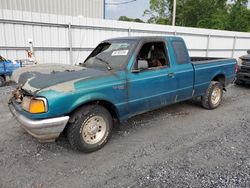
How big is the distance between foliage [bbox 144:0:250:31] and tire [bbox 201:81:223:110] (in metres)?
27.2

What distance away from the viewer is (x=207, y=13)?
33.7m

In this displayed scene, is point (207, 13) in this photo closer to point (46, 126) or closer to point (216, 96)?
point (216, 96)

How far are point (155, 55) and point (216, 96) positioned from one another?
7.44 feet

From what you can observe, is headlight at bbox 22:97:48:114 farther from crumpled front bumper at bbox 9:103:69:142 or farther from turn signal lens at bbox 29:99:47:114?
crumpled front bumper at bbox 9:103:69:142

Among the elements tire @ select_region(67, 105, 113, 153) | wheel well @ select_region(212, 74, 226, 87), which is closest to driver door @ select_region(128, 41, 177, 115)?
tire @ select_region(67, 105, 113, 153)

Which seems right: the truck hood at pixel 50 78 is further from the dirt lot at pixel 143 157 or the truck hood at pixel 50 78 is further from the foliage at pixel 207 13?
the foliage at pixel 207 13

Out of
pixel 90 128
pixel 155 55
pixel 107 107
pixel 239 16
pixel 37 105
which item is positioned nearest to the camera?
pixel 37 105

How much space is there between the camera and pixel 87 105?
3330 mm

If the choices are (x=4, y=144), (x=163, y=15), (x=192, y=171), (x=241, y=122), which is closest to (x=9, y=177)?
(x=4, y=144)

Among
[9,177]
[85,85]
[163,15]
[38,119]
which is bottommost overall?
[9,177]

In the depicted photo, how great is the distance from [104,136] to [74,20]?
7318 mm

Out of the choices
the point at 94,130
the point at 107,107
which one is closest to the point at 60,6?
the point at 107,107

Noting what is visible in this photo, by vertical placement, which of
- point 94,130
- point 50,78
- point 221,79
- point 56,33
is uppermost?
point 56,33

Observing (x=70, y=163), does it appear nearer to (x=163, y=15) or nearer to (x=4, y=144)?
(x=4, y=144)
